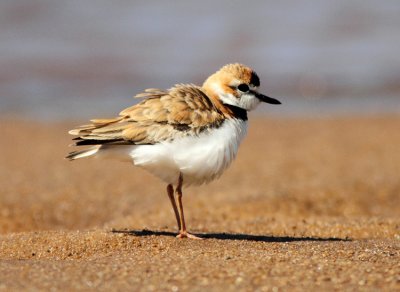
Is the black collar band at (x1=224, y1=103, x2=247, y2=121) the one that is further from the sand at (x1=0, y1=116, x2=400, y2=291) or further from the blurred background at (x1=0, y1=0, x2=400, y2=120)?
the blurred background at (x1=0, y1=0, x2=400, y2=120)

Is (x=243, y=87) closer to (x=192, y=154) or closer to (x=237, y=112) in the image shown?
(x=237, y=112)

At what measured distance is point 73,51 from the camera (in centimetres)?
1794

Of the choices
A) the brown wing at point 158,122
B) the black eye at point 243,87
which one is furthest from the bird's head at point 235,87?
the brown wing at point 158,122

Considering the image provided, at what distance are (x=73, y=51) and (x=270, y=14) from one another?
6.21 meters

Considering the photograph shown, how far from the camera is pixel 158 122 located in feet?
16.1

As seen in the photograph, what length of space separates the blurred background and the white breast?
26.3 feet

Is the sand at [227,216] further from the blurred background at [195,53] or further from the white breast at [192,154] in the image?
the blurred background at [195,53]

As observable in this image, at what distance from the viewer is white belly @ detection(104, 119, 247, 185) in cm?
484

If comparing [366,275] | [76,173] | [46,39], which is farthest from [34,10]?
[366,275]

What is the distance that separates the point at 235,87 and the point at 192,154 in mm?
693

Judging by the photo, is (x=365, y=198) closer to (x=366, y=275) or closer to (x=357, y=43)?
(x=366, y=275)

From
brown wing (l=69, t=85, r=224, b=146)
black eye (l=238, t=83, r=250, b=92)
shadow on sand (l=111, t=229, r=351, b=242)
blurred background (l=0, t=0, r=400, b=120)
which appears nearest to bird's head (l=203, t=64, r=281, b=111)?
black eye (l=238, t=83, r=250, b=92)

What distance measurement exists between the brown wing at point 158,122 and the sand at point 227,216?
73 cm

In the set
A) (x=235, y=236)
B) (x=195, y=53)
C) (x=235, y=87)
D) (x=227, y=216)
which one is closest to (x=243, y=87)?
(x=235, y=87)
